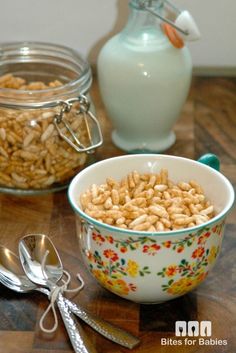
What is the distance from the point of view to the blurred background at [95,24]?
1188 mm

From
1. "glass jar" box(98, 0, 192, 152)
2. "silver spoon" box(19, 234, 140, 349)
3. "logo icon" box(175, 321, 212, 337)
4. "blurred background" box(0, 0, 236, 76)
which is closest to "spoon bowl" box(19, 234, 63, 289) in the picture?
"silver spoon" box(19, 234, 140, 349)

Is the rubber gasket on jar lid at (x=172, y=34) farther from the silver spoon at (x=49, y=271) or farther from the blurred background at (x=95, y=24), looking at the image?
the silver spoon at (x=49, y=271)

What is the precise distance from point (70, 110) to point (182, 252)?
0.31 meters

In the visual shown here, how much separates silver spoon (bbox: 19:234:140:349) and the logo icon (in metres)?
0.05

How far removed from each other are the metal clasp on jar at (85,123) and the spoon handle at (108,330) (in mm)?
253

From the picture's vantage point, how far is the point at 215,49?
1224 mm

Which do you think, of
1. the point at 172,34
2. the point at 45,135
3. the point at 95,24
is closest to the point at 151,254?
the point at 45,135

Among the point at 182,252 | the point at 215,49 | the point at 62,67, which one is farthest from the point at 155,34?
the point at 182,252

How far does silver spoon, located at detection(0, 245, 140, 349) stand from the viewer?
0.70 meters

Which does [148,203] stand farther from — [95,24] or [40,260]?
[95,24]

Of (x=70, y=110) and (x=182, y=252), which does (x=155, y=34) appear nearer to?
(x=70, y=110)

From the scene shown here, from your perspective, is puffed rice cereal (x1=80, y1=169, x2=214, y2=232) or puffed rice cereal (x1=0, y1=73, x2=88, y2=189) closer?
puffed rice cereal (x1=80, y1=169, x2=214, y2=232)

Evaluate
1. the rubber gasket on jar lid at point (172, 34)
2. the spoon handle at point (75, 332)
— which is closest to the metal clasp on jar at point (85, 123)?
the rubber gasket on jar lid at point (172, 34)

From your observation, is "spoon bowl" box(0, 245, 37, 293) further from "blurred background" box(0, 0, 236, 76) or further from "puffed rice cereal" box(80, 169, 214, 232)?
"blurred background" box(0, 0, 236, 76)
